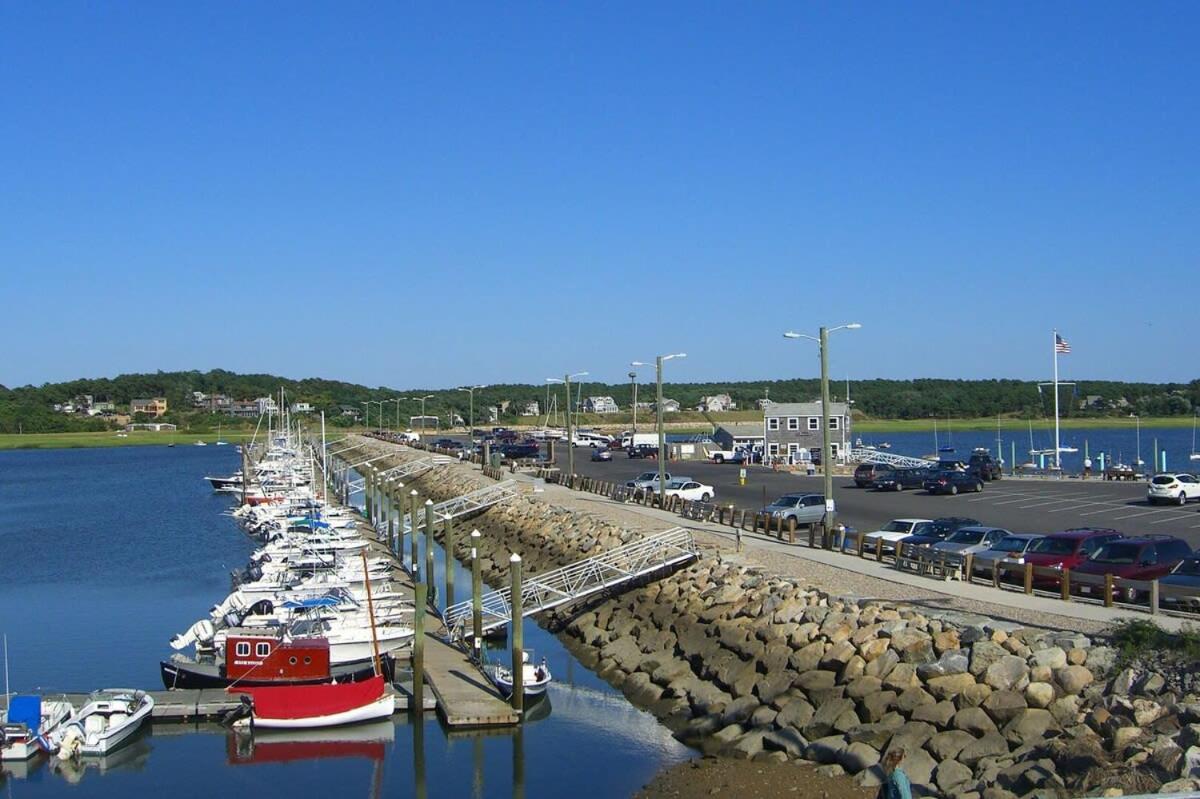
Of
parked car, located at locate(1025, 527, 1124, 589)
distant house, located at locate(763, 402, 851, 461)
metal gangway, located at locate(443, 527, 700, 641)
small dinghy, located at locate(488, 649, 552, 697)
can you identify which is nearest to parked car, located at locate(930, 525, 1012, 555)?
parked car, located at locate(1025, 527, 1124, 589)

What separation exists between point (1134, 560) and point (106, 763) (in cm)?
2408

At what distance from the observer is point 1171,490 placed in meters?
55.5

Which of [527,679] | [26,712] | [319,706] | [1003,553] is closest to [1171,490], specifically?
[1003,553]

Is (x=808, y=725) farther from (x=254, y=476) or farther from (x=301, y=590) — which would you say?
(x=254, y=476)

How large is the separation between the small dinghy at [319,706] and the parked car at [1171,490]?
39996mm

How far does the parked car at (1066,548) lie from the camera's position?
3206 cm

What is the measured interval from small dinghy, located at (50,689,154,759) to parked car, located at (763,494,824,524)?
26484 millimetres

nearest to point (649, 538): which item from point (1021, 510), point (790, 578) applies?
point (790, 578)

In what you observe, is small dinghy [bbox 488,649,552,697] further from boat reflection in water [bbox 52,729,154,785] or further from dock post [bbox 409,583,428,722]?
boat reflection in water [bbox 52,729,154,785]

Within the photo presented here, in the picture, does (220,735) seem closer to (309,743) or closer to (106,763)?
(309,743)

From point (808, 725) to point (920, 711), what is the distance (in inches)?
93.7

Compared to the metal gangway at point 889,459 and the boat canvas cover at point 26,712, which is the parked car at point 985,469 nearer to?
the metal gangway at point 889,459

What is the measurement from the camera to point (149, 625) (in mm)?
42219

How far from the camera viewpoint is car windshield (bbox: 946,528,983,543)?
1438 inches
